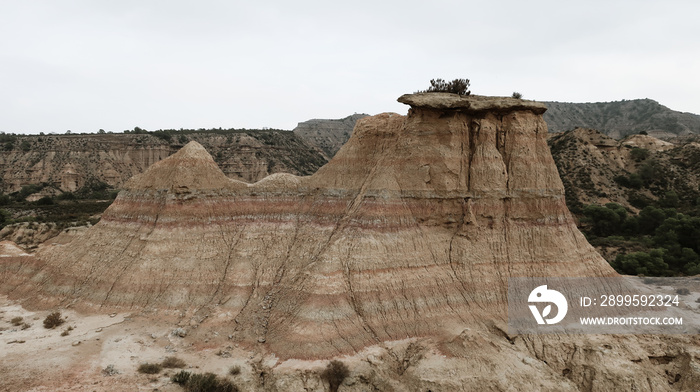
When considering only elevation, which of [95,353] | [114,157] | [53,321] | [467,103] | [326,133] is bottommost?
[95,353]

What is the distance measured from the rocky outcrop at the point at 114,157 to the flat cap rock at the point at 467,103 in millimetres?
75896

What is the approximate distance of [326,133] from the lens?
16225 cm

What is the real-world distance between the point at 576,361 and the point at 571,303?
4.07 m

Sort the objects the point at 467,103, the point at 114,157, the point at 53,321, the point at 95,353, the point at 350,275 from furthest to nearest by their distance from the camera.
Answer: the point at 114,157, the point at 467,103, the point at 53,321, the point at 350,275, the point at 95,353

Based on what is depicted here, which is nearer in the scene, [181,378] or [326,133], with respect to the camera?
[181,378]

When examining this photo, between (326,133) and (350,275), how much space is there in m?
146

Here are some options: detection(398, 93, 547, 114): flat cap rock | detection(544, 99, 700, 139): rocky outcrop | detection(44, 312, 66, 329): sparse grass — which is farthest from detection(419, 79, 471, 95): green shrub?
detection(544, 99, 700, 139): rocky outcrop

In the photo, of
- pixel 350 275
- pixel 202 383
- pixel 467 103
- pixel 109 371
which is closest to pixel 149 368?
pixel 109 371

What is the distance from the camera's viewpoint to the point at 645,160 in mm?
67250

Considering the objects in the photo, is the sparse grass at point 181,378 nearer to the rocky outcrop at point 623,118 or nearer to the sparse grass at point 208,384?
the sparse grass at point 208,384

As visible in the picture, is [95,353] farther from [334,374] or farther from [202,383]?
[334,374]

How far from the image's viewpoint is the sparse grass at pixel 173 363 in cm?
1709

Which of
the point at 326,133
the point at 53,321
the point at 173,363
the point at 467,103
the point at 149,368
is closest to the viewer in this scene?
the point at 149,368

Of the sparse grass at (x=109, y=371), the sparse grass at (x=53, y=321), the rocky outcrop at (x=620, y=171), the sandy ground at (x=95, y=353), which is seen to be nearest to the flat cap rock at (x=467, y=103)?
the sandy ground at (x=95, y=353)
